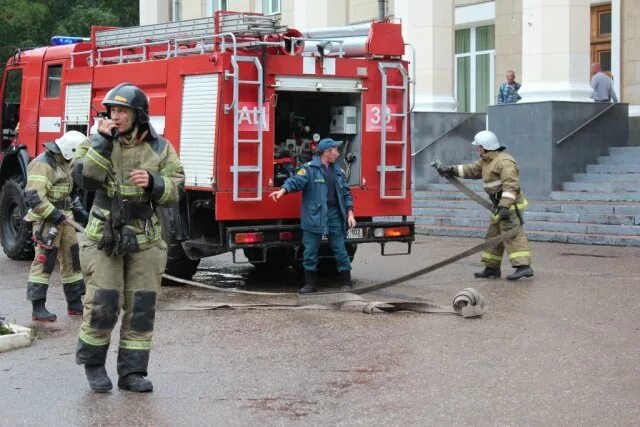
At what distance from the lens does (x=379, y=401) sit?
→ 676cm

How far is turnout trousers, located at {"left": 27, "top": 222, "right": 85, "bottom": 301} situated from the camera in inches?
396

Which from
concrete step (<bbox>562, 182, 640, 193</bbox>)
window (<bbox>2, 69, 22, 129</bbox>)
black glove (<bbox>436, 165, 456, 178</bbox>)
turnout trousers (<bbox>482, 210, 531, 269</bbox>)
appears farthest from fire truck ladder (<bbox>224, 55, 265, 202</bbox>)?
concrete step (<bbox>562, 182, 640, 193</bbox>)

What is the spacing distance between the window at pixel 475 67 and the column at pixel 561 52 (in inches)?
298

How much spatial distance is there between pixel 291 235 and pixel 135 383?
15.2 feet

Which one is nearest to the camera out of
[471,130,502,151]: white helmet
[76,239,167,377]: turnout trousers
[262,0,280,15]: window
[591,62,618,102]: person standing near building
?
[76,239,167,377]: turnout trousers

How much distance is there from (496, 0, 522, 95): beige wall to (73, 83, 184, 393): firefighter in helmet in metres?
19.3

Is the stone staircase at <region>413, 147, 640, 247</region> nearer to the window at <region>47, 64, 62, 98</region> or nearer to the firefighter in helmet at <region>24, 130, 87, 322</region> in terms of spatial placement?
the window at <region>47, 64, 62, 98</region>

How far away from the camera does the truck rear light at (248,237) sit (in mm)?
11164

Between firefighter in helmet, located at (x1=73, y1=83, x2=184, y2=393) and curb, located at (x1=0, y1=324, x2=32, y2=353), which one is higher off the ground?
firefighter in helmet, located at (x1=73, y1=83, x2=184, y2=393)

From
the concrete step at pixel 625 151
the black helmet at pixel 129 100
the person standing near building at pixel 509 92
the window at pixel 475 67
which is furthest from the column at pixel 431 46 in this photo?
the black helmet at pixel 129 100

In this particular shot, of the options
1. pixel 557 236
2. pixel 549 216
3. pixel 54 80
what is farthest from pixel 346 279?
pixel 549 216

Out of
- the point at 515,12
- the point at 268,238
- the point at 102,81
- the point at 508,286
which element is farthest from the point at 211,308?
the point at 515,12

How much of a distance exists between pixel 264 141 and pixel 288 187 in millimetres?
620

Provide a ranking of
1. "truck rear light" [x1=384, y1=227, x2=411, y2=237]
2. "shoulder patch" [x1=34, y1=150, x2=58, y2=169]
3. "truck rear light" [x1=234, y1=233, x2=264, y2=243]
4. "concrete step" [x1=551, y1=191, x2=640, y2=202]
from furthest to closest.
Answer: "concrete step" [x1=551, y1=191, x2=640, y2=202] → "truck rear light" [x1=384, y1=227, x2=411, y2=237] → "truck rear light" [x1=234, y1=233, x2=264, y2=243] → "shoulder patch" [x1=34, y1=150, x2=58, y2=169]
